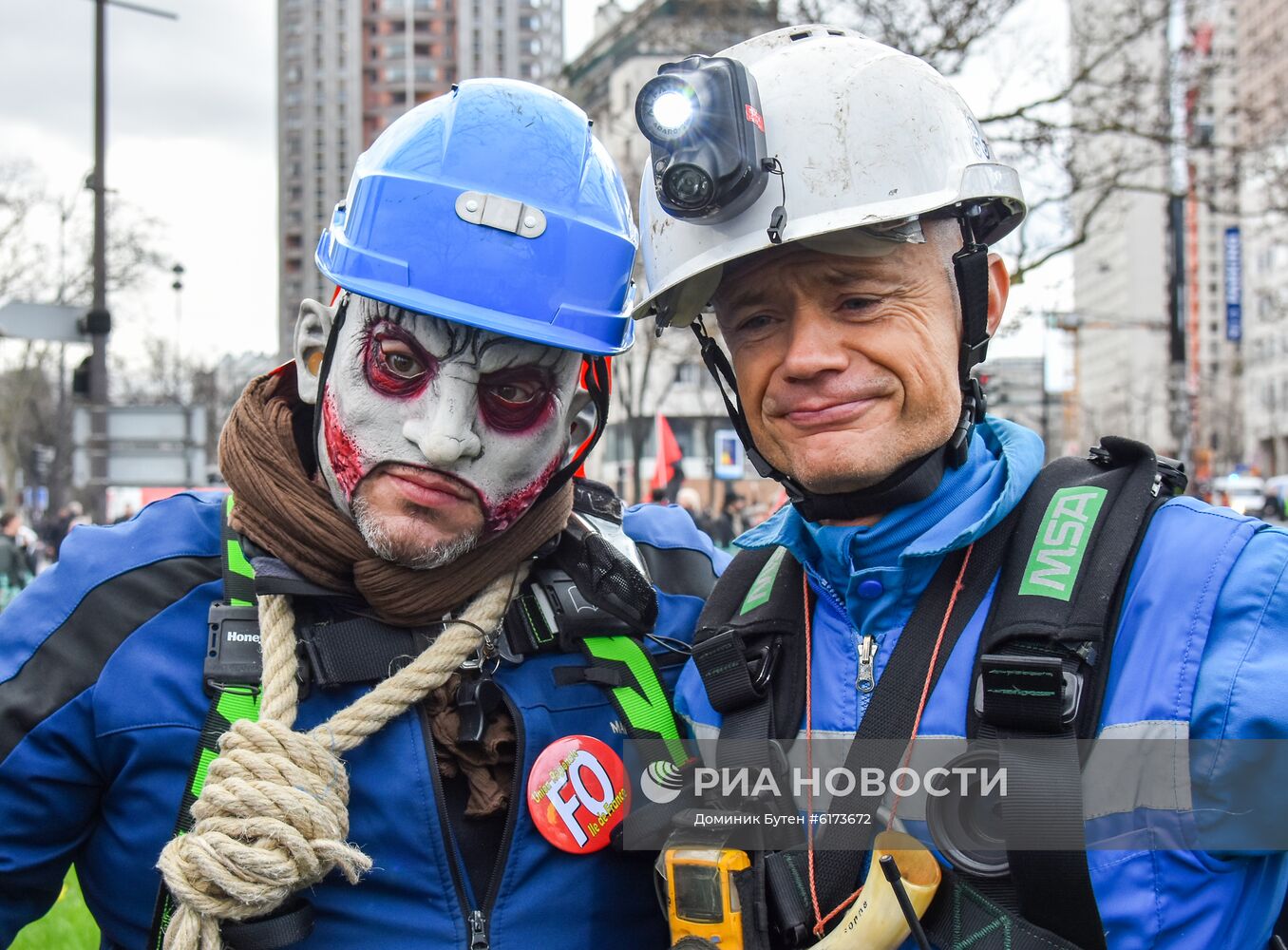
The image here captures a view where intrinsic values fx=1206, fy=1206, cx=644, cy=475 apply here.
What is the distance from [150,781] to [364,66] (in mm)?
99297

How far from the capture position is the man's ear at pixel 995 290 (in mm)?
2502

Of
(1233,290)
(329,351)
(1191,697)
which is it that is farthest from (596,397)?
(1233,290)

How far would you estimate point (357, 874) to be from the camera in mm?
2309

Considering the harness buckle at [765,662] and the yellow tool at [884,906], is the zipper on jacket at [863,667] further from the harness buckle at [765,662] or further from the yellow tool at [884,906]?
the yellow tool at [884,906]

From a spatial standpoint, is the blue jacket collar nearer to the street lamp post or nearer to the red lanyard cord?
the red lanyard cord

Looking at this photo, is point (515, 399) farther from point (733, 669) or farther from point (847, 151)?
point (847, 151)

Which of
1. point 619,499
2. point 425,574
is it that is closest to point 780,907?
point 425,574

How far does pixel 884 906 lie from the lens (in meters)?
2.01

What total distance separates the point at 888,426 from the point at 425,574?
1.00m

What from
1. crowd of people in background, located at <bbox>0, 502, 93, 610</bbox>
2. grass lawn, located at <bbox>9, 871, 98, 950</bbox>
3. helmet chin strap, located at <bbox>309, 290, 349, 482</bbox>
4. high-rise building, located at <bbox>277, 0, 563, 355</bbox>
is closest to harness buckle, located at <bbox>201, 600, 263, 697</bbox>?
helmet chin strap, located at <bbox>309, 290, 349, 482</bbox>

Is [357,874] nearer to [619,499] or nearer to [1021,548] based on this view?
[619,499]

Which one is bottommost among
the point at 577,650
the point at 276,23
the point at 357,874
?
the point at 357,874

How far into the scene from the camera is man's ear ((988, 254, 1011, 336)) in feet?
8.21

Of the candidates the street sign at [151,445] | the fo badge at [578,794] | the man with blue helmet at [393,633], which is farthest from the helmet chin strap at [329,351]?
the street sign at [151,445]
